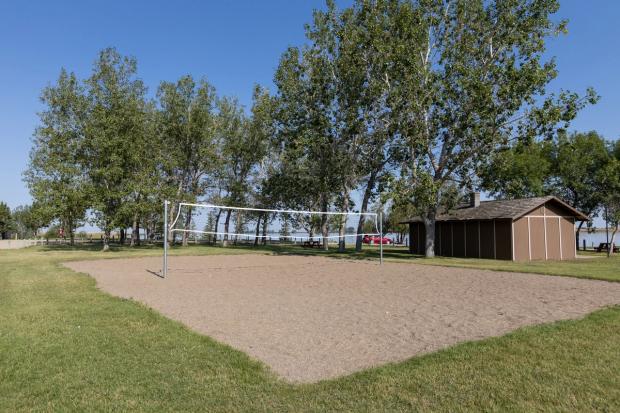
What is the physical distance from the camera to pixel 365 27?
28.4m

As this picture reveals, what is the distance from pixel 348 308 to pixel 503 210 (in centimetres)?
2143

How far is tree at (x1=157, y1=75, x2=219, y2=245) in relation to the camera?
38.9 m

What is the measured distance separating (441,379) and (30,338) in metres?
5.47

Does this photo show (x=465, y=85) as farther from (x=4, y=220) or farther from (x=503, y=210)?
(x=4, y=220)

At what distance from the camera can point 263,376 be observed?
493 cm

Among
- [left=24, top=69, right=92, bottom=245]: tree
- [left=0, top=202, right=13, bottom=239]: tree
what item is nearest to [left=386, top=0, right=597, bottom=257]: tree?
[left=24, top=69, right=92, bottom=245]: tree

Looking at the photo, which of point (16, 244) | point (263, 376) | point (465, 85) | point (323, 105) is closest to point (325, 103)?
point (323, 105)

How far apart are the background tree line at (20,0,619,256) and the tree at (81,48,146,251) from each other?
10 cm

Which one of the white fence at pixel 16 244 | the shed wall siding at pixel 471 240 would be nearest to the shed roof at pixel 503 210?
the shed wall siding at pixel 471 240

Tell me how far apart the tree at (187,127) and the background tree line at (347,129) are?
121 millimetres

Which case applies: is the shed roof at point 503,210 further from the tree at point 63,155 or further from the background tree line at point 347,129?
the tree at point 63,155

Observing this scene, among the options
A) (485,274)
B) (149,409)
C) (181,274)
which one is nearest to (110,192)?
(181,274)

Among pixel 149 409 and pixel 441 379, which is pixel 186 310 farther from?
pixel 441 379

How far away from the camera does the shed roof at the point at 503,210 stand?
86.9 ft
